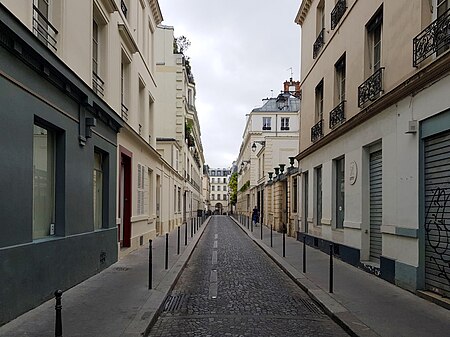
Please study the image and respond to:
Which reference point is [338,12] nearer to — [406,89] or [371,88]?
[371,88]

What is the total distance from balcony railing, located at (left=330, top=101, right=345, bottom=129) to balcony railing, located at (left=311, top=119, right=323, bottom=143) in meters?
1.80

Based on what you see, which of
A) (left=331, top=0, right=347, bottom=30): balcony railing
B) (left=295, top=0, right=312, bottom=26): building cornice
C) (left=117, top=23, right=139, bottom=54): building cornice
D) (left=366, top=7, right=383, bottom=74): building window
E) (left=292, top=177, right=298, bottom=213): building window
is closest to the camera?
(left=366, top=7, right=383, bottom=74): building window

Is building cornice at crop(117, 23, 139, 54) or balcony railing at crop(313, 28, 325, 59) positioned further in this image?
balcony railing at crop(313, 28, 325, 59)

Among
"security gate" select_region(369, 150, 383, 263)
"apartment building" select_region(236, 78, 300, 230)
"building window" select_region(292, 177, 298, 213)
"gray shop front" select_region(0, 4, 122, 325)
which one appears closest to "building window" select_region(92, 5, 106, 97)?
"gray shop front" select_region(0, 4, 122, 325)

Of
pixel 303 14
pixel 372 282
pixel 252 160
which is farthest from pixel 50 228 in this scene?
pixel 252 160

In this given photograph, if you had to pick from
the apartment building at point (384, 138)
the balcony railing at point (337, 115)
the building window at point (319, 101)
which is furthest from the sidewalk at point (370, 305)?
the building window at point (319, 101)

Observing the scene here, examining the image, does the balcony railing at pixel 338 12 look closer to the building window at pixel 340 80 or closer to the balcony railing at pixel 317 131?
the building window at pixel 340 80

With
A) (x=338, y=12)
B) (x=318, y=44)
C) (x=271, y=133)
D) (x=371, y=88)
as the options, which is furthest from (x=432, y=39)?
(x=271, y=133)

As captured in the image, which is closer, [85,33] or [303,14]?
[85,33]

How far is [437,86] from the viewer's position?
819 cm

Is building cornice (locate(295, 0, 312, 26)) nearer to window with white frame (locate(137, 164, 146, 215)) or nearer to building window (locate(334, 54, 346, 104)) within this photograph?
building window (locate(334, 54, 346, 104))

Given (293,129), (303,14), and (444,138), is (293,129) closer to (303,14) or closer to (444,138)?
(303,14)

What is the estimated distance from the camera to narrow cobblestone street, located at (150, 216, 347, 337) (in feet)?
21.8

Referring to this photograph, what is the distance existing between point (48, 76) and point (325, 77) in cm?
1141
